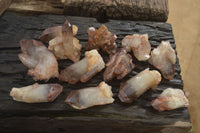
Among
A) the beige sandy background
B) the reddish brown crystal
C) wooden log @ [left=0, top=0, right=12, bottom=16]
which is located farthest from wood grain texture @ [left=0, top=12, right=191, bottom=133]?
the beige sandy background

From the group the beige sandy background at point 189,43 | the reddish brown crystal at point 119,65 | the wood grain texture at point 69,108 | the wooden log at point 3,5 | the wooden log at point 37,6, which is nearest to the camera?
the wood grain texture at point 69,108

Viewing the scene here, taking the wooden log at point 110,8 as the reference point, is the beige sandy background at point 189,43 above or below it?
below

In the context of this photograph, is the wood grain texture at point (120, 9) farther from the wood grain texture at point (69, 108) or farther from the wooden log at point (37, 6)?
the wood grain texture at point (69, 108)

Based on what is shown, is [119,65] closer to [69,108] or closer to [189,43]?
[69,108]

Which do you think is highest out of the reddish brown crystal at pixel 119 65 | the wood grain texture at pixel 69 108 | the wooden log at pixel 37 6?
the wooden log at pixel 37 6

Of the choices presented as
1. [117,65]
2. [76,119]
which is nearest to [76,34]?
[117,65]

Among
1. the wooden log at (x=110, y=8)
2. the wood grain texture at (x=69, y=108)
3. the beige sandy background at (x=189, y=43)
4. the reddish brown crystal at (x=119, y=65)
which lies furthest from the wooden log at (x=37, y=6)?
the beige sandy background at (x=189, y=43)

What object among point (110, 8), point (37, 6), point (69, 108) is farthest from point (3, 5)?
point (69, 108)
